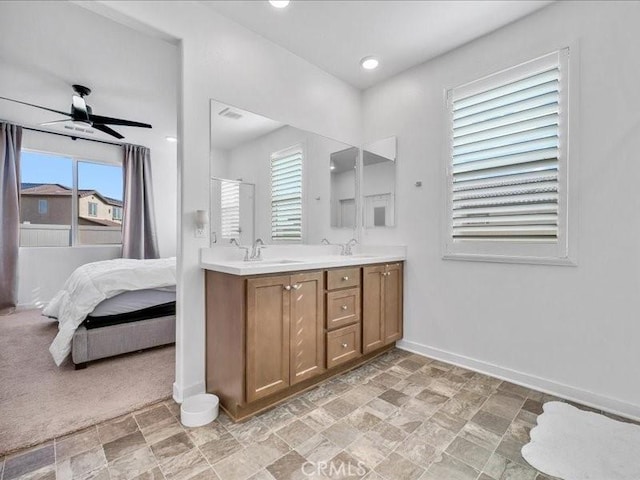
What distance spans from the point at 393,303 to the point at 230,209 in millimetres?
1751

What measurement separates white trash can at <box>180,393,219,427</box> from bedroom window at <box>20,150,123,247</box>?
15.5 feet

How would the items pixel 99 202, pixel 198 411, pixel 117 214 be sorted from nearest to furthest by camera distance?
1. pixel 198 411
2. pixel 99 202
3. pixel 117 214

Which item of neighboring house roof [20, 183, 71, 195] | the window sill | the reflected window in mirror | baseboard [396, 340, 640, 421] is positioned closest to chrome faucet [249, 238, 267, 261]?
the reflected window in mirror

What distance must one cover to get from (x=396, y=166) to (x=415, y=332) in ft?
5.51

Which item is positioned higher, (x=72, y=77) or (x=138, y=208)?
(x=72, y=77)

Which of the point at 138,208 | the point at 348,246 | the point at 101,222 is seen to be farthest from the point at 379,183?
the point at 101,222

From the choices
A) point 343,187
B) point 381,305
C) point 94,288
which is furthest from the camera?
point 343,187

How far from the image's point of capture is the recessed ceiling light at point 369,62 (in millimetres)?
2826

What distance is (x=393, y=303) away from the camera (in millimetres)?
2959

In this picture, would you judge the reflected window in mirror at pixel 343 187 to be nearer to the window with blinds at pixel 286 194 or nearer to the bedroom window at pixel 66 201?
the window with blinds at pixel 286 194

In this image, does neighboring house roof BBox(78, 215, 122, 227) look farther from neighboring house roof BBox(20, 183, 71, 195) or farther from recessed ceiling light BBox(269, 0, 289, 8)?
recessed ceiling light BBox(269, 0, 289, 8)

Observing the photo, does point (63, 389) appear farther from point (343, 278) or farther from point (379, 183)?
point (379, 183)

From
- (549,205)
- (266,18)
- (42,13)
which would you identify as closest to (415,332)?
(549,205)

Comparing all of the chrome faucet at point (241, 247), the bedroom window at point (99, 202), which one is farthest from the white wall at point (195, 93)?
the bedroom window at point (99, 202)
